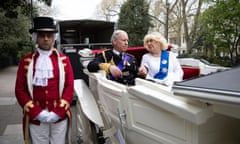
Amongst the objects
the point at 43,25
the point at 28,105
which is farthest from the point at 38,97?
the point at 43,25

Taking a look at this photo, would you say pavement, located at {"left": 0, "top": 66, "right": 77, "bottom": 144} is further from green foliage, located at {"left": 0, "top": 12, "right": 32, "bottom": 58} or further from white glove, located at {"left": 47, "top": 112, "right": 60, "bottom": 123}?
green foliage, located at {"left": 0, "top": 12, "right": 32, "bottom": 58}

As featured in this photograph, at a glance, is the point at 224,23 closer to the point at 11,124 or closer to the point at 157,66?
the point at 157,66

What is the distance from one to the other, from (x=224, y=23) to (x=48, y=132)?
925cm

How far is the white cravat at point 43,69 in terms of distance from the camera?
2.33 m

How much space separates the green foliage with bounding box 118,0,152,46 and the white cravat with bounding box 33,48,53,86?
22283mm

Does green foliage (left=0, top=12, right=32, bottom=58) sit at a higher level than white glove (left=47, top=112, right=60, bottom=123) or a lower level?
higher

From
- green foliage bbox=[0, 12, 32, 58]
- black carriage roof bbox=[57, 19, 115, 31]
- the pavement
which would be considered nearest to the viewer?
the pavement

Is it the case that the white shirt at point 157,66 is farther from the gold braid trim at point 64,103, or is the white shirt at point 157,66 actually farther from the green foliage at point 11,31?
the green foliage at point 11,31

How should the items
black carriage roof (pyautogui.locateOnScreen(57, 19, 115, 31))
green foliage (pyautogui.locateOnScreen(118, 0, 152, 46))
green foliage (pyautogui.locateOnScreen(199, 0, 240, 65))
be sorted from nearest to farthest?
black carriage roof (pyautogui.locateOnScreen(57, 19, 115, 31)) → green foliage (pyautogui.locateOnScreen(199, 0, 240, 65)) → green foliage (pyautogui.locateOnScreen(118, 0, 152, 46))

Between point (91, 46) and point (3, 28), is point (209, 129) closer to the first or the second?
point (91, 46)

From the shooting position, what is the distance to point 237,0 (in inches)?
358

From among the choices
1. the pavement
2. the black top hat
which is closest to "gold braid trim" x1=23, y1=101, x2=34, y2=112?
the black top hat

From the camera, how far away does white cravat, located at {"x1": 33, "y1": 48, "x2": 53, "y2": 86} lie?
7.65 ft

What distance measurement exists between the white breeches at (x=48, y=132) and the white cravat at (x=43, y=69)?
0.40m
